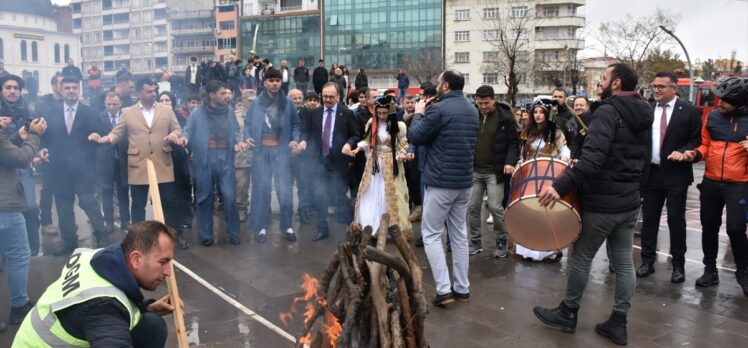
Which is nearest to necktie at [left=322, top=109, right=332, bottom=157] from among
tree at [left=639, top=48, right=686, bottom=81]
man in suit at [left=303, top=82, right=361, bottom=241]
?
man in suit at [left=303, top=82, right=361, bottom=241]

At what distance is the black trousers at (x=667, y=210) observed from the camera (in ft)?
19.8

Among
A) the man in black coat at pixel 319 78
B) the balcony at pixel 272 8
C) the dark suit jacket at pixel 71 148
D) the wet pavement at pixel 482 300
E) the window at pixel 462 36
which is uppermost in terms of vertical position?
the balcony at pixel 272 8

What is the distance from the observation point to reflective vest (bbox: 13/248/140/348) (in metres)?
2.37

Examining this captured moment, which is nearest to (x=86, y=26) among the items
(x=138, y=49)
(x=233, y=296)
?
(x=138, y=49)

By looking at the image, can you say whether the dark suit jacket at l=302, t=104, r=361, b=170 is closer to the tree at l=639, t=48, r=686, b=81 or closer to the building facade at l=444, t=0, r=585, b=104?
the tree at l=639, t=48, r=686, b=81

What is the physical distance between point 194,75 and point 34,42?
7.97m

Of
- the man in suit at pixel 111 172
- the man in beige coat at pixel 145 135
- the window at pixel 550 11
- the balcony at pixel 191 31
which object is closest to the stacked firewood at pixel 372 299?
the man in beige coat at pixel 145 135

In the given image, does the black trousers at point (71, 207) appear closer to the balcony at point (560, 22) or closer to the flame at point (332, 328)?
the flame at point (332, 328)

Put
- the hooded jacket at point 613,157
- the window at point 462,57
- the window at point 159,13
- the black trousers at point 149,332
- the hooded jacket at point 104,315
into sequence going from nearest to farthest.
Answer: the hooded jacket at point 104,315
the black trousers at point 149,332
the hooded jacket at point 613,157
the window at point 159,13
the window at point 462,57

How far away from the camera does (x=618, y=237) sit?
4.55 metres

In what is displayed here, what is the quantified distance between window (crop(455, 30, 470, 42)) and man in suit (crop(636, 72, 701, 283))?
210ft

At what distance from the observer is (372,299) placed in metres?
3.39

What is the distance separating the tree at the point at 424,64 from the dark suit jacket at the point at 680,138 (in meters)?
57.9

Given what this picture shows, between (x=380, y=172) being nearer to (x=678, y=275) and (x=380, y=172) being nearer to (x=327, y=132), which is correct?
(x=327, y=132)
